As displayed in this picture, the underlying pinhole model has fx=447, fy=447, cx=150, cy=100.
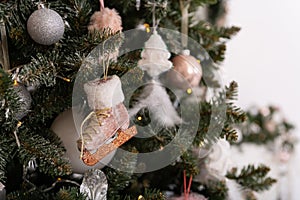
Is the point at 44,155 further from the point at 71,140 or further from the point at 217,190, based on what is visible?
the point at 217,190

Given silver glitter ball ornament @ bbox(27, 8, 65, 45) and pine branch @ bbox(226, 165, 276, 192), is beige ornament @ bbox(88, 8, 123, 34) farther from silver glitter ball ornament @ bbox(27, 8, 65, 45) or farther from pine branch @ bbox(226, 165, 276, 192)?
pine branch @ bbox(226, 165, 276, 192)

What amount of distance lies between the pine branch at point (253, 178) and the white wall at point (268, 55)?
762 mm

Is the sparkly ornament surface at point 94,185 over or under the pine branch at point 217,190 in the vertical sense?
over

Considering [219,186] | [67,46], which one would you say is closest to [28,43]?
[67,46]

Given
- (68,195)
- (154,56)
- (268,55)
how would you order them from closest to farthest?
(68,195) → (154,56) → (268,55)

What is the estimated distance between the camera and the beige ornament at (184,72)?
0.70 meters

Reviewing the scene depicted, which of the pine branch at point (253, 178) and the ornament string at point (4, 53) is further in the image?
the pine branch at point (253, 178)

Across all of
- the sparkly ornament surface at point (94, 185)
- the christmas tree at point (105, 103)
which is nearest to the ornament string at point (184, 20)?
the christmas tree at point (105, 103)

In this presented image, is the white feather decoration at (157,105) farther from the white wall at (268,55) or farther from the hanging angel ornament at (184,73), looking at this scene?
the white wall at (268,55)

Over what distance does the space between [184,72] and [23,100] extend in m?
0.25

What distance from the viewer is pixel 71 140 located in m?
0.61

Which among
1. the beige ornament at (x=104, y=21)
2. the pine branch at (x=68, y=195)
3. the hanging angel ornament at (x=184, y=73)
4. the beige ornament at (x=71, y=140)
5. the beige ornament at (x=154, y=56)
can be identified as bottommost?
the pine branch at (x=68, y=195)

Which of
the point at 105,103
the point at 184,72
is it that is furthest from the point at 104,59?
the point at 184,72

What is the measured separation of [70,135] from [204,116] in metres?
0.21
